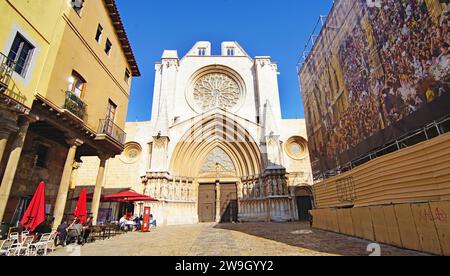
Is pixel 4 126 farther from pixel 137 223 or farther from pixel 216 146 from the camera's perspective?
pixel 216 146

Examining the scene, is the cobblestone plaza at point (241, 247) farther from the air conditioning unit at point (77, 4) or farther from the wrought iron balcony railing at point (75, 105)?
the air conditioning unit at point (77, 4)

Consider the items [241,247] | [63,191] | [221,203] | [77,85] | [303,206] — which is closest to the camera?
[241,247]

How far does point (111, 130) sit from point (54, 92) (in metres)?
3.91

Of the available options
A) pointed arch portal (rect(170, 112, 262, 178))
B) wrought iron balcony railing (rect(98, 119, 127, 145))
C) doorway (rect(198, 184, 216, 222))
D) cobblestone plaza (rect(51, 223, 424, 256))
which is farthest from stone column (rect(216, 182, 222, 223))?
cobblestone plaza (rect(51, 223, 424, 256))

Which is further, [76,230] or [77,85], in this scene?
[77,85]

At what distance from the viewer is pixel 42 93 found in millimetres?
7574

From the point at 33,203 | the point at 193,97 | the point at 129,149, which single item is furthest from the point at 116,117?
the point at 193,97

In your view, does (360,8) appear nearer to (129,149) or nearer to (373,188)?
(373,188)

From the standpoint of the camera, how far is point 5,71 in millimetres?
6254

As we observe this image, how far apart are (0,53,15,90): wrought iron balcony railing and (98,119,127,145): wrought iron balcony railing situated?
Answer: 15.5 ft

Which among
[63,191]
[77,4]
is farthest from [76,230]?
[77,4]

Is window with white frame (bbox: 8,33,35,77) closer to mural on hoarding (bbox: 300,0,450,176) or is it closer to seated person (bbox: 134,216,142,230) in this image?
seated person (bbox: 134,216,142,230)

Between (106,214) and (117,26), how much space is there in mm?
14333
